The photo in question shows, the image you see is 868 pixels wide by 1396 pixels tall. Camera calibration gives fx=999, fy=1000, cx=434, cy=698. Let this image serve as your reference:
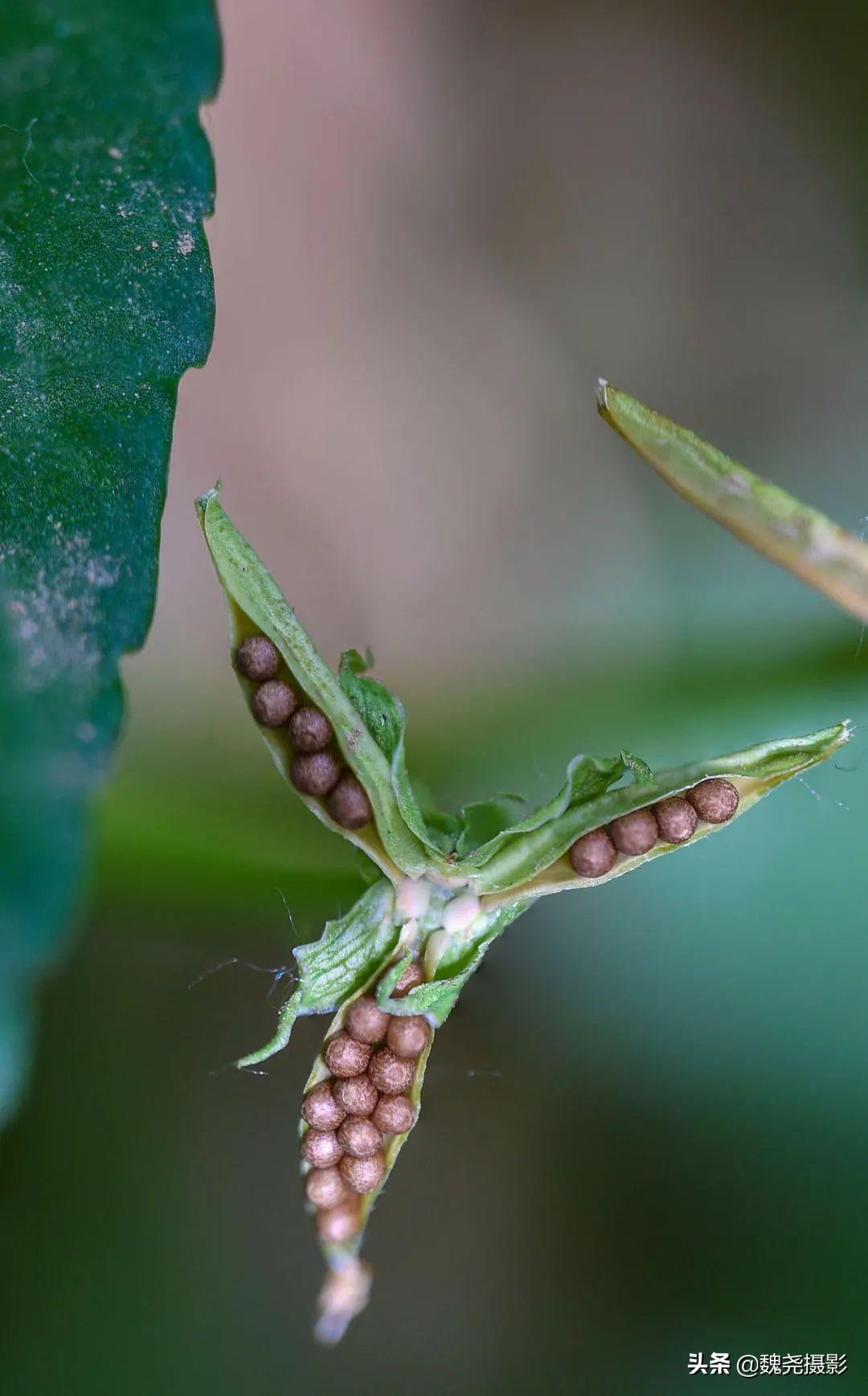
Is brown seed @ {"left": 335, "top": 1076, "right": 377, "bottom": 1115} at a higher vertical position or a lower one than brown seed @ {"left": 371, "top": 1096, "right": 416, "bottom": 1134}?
higher

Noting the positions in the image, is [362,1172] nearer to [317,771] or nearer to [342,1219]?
[342,1219]

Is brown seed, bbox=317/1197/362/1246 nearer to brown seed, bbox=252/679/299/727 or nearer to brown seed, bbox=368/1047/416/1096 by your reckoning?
brown seed, bbox=368/1047/416/1096

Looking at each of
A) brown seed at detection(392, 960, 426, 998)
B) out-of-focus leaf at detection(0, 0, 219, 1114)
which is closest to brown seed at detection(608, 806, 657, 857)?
brown seed at detection(392, 960, 426, 998)

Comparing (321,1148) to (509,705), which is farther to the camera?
(509,705)

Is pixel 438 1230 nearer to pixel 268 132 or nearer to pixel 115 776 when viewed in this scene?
pixel 115 776

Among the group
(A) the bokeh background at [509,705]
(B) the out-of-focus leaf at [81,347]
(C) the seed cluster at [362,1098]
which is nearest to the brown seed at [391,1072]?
(C) the seed cluster at [362,1098]

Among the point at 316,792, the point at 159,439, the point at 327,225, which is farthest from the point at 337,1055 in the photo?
the point at 327,225

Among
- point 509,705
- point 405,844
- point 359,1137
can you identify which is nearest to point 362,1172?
point 359,1137
